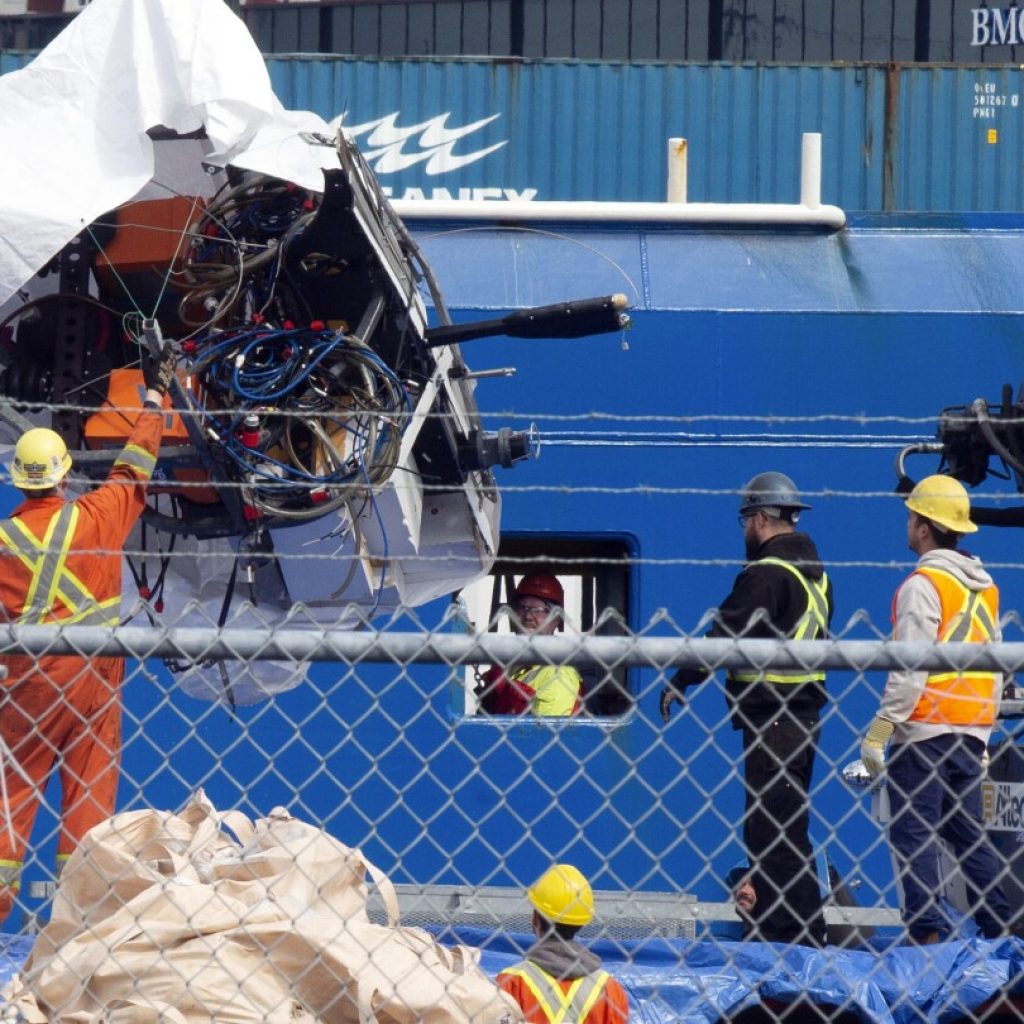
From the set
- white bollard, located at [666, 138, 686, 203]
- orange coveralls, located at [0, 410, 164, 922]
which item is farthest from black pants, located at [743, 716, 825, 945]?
white bollard, located at [666, 138, 686, 203]

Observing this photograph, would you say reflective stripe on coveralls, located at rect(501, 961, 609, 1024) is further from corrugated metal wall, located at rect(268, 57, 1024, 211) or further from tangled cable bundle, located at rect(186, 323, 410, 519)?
corrugated metal wall, located at rect(268, 57, 1024, 211)

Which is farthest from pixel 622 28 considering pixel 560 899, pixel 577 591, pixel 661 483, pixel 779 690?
pixel 560 899

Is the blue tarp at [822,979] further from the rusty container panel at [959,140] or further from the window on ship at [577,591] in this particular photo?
the rusty container panel at [959,140]

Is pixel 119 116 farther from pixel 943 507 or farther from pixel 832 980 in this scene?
pixel 832 980

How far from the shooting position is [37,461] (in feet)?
19.4

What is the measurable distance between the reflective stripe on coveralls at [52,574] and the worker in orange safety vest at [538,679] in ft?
7.31

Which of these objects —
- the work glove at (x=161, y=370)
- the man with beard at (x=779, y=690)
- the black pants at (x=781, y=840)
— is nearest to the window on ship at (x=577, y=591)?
the man with beard at (x=779, y=690)

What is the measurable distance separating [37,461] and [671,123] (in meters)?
7.88

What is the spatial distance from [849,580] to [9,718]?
13.4 feet

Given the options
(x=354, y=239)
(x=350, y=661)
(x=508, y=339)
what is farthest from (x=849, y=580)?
(x=350, y=661)

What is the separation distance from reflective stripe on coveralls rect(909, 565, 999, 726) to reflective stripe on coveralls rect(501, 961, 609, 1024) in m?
1.96

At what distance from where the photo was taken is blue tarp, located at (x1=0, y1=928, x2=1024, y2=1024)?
17.3ft

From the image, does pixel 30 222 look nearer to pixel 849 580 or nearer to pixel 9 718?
pixel 9 718

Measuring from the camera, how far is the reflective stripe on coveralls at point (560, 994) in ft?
15.2
